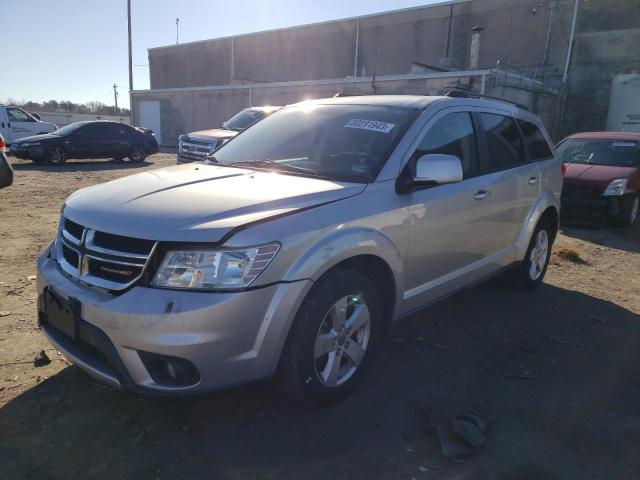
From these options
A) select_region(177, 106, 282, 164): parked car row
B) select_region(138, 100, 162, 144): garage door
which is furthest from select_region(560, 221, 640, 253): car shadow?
select_region(138, 100, 162, 144): garage door

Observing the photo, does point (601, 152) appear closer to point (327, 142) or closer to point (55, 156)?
point (327, 142)

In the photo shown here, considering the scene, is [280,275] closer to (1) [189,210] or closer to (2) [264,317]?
(2) [264,317]

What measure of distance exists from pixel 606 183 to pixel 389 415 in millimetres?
7498

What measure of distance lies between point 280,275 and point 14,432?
1679mm

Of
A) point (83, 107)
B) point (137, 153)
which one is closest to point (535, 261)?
point (137, 153)

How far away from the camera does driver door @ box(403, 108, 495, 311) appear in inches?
130

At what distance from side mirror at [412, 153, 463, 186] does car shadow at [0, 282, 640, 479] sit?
4.39 feet

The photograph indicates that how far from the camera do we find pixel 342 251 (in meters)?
2.67

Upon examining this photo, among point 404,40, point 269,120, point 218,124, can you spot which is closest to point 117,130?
point 218,124

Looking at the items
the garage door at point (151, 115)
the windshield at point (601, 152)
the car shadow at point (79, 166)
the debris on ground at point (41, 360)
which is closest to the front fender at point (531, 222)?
the debris on ground at point (41, 360)

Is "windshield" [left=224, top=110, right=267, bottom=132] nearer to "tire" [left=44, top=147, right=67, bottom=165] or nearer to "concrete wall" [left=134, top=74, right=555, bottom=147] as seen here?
"concrete wall" [left=134, top=74, right=555, bottom=147]

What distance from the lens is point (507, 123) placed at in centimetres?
455

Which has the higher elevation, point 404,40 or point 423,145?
point 404,40

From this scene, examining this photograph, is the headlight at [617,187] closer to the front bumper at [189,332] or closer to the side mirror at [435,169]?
the side mirror at [435,169]
